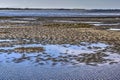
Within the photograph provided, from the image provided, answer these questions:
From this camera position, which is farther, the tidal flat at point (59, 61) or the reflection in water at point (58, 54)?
the reflection in water at point (58, 54)

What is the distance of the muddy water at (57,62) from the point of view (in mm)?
13094

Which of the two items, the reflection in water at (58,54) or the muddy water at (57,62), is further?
the reflection in water at (58,54)

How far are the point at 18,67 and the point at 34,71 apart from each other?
3.80ft

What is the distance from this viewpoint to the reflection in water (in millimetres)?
16219

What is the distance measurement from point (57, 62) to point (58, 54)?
2.38 metres

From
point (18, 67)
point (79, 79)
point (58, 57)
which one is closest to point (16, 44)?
point (58, 57)

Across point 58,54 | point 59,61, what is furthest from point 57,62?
point 58,54

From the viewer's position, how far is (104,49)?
20.3m

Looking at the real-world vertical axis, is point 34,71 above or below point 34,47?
above

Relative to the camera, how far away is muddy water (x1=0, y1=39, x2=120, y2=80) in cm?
1309

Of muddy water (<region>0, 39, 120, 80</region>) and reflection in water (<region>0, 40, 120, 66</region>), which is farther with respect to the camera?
reflection in water (<region>0, 40, 120, 66</region>)

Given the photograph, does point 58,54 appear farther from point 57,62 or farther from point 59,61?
point 57,62

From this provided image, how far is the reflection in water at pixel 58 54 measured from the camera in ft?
53.2

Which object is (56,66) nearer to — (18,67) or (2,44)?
(18,67)
